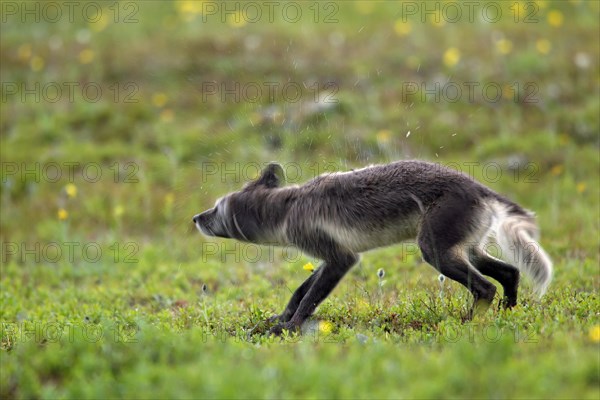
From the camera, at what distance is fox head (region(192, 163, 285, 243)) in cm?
708

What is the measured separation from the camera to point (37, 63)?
15898 millimetres

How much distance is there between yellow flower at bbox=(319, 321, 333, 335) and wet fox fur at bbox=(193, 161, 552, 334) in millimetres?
207

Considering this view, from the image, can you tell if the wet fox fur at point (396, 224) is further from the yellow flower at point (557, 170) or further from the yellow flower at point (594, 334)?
the yellow flower at point (557, 170)

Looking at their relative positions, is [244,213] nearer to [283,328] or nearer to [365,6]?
[283,328]

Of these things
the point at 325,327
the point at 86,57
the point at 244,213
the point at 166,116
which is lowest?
the point at 325,327

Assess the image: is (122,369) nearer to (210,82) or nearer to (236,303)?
(236,303)

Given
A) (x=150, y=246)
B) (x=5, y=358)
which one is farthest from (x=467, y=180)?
(x=150, y=246)

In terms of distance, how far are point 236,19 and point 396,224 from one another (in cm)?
1188

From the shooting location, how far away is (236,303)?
313 inches

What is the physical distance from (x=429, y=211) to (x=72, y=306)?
4017mm

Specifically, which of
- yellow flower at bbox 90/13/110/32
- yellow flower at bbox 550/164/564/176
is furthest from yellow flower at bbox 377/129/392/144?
yellow flower at bbox 90/13/110/32

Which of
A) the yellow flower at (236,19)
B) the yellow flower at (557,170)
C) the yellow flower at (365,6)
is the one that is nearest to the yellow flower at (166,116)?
the yellow flower at (236,19)

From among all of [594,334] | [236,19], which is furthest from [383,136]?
[594,334]

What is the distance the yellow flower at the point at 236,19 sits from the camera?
1716cm
